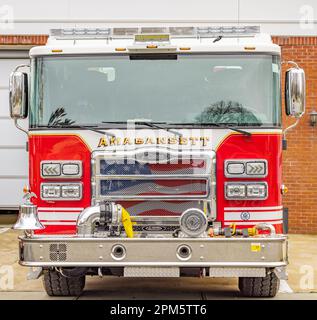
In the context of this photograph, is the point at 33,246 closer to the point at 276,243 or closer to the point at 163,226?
the point at 163,226

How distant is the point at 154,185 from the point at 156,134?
1.59 feet

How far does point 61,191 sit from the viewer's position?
23.5 feet

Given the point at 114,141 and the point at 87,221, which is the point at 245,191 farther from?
the point at 87,221

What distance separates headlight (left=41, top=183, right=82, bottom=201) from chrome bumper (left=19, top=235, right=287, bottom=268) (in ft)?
2.15

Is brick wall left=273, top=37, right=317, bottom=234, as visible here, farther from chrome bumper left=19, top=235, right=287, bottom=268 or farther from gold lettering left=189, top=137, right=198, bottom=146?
chrome bumper left=19, top=235, right=287, bottom=268

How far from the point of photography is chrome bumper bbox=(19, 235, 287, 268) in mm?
6516

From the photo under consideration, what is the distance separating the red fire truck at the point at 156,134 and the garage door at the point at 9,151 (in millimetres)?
6638

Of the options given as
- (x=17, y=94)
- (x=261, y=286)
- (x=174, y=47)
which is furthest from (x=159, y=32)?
(x=261, y=286)

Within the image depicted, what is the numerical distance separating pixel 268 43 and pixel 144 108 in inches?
54.4

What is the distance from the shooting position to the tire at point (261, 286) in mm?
7598

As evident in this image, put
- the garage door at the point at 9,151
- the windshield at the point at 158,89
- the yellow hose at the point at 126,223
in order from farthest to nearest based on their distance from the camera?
the garage door at the point at 9,151 < the windshield at the point at 158,89 < the yellow hose at the point at 126,223

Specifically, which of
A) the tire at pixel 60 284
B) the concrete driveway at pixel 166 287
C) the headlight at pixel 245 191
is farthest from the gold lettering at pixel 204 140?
the tire at pixel 60 284

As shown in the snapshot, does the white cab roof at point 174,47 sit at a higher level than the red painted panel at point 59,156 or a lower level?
higher

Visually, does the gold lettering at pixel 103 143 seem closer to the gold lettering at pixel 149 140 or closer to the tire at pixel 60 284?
the gold lettering at pixel 149 140
